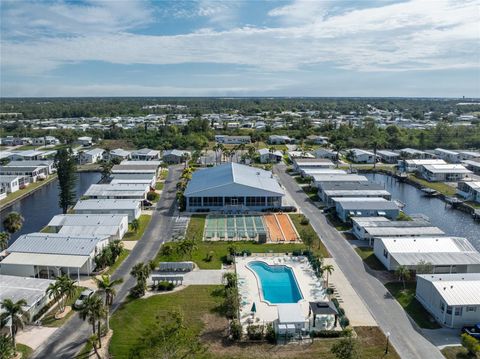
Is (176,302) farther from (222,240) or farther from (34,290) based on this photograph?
(222,240)

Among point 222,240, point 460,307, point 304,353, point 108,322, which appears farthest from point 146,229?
point 460,307

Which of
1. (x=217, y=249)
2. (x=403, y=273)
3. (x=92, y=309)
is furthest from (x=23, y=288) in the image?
(x=403, y=273)

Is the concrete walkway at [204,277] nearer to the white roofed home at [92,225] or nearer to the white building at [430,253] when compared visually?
the white roofed home at [92,225]

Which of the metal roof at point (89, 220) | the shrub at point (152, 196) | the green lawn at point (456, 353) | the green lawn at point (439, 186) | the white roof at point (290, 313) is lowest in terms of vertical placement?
the green lawn at point (456, 353)

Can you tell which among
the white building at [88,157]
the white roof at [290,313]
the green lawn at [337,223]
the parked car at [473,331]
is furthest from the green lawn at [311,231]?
the white building at [88,157]

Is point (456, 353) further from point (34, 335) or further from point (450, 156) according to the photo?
point (450, 156)

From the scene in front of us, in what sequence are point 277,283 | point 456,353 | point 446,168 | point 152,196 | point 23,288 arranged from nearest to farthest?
1. point 456,353
2. point 23,288
3. point 277,283
4. point 152,196
5. point 446,168

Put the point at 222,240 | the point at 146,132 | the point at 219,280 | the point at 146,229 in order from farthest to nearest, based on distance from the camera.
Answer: the point at 146,132 → the point at 146,229 → the point at 222,240 → the point at 219,280
